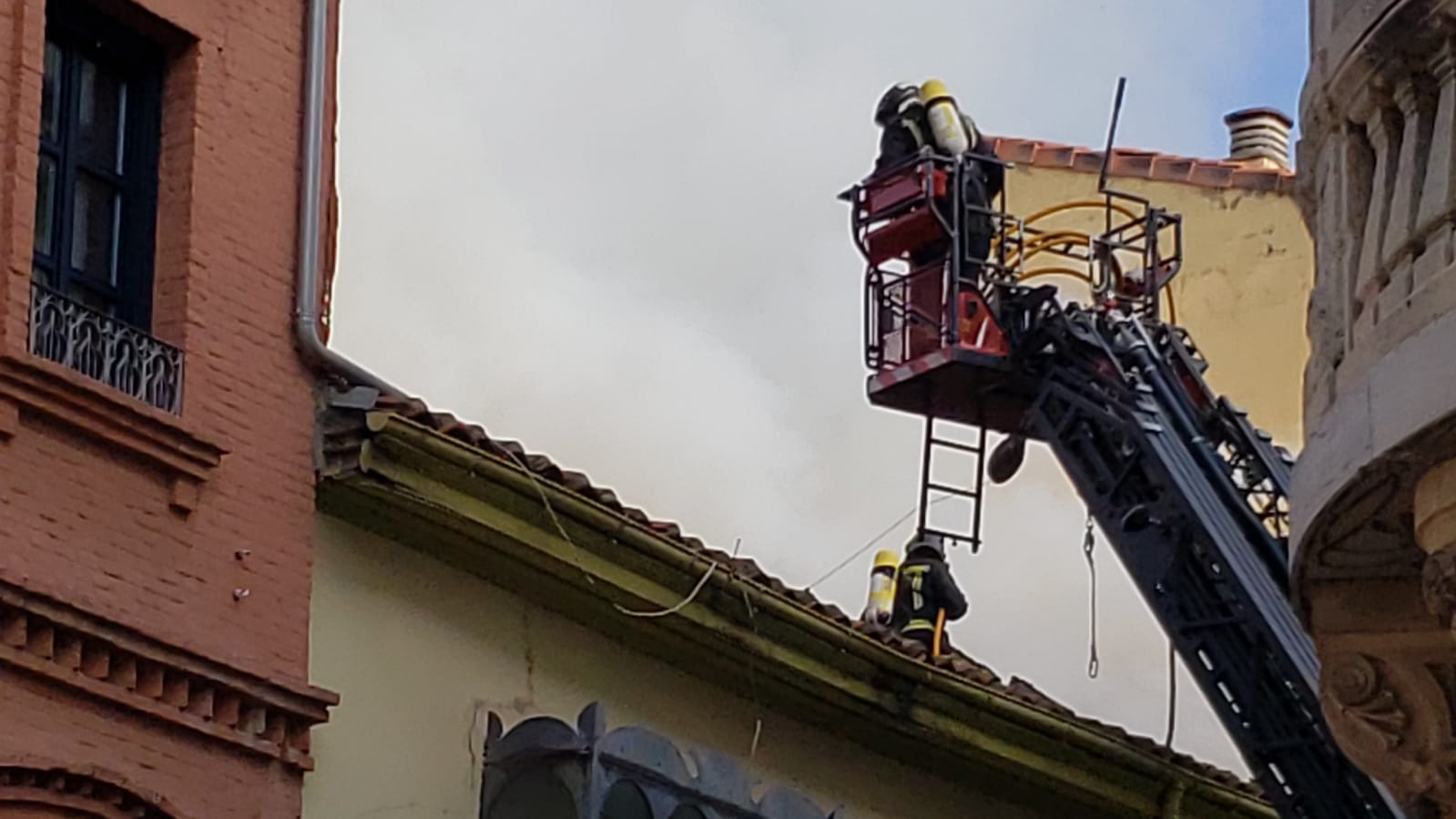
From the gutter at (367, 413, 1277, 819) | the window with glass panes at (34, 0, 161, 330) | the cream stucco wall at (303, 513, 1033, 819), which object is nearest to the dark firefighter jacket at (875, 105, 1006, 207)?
the gutter at (367, 413, 1277, 819)

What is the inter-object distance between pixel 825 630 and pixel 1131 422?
1.89 meters

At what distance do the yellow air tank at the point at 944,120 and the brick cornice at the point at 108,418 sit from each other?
718cm

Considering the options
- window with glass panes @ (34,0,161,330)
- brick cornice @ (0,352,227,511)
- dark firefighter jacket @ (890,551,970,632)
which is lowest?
brick cornice @ (0,352,227,511)

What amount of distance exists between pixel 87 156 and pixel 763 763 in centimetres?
464

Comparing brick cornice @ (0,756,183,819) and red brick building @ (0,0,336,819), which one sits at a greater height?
red brick building @ (0,0,336,819)

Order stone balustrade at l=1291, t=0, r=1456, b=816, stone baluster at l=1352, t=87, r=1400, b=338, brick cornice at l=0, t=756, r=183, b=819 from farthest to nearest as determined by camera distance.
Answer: brick cornice at l=0, t=756, r=183, b=819 → stone baluster at l=1352, t=87, r=1400, b=338 → stone balustrade at l=1291, t=0, r=1456, b=816

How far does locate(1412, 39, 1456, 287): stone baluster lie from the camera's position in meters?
11.0

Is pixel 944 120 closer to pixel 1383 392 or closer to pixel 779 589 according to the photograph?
pixel 779 589

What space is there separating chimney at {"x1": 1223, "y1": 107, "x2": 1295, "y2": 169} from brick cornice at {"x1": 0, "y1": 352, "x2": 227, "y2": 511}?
17419 mm

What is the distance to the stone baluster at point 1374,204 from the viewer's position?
11.4 m

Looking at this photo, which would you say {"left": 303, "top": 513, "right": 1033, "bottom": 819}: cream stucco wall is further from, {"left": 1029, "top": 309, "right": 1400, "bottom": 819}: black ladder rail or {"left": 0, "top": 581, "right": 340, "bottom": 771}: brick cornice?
{"left": 1029, "top": 309, "right": 1400, "bottom": 819}: black ladder rail

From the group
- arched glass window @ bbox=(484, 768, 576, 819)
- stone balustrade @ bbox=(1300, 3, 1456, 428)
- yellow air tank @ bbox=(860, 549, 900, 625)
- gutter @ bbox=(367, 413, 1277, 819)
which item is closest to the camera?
stone balustrade @ bbox=(1300, 3, 1456, 428)

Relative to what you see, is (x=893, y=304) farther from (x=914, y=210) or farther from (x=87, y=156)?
(x=87, y=156)

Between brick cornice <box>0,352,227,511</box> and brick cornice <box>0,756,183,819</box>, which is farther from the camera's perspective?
brick cornice <box>0,352,227,511</box>
